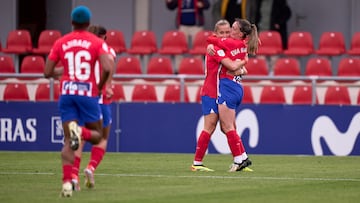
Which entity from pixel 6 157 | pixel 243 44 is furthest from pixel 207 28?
pixel 243 44

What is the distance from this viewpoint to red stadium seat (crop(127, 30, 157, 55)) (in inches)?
1053

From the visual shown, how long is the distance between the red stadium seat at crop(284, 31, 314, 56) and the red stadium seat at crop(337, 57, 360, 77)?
122cm

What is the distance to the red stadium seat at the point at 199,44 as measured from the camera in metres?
26.5

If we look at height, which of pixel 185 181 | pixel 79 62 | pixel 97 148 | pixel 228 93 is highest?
pixel 79 62

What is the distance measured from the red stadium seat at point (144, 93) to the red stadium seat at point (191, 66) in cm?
159

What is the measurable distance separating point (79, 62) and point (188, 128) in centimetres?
968

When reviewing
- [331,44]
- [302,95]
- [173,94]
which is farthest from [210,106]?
[331,44]

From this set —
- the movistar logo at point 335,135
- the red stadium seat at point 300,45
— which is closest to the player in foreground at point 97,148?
the movistar logo at point 335,135

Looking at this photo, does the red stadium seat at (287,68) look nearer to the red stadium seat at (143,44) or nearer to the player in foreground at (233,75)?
the red stadium seat at (143,44)

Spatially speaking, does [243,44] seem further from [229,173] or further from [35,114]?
[35,114]

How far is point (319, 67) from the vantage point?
25.4 meters

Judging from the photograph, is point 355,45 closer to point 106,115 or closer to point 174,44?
point 174,44

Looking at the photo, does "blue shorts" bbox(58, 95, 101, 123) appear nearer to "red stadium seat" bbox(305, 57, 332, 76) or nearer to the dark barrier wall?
the dark barrier wall

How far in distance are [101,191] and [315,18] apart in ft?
54.9
